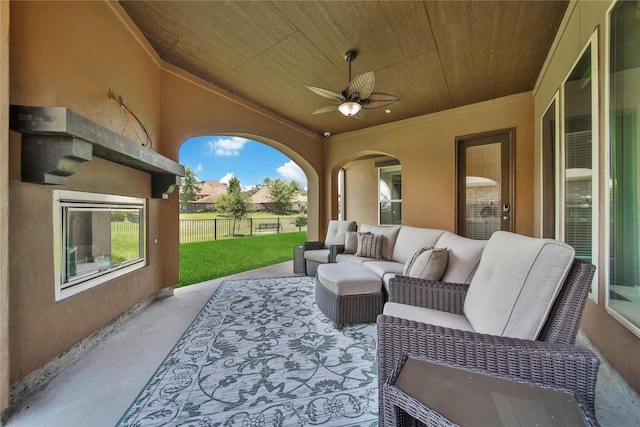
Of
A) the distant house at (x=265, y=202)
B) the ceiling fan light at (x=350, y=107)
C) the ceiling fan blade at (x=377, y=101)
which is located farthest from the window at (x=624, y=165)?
the distant house at (x=265, y=202)

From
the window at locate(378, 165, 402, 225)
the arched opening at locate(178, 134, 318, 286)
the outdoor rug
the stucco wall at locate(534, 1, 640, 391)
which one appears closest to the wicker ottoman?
the outdoor rug

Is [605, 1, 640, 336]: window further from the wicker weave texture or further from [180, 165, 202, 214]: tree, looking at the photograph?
[180, 165, 202, 214]: tree

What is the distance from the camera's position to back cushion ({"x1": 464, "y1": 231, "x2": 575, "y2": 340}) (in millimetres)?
1066

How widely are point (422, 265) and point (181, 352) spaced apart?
6.98ft

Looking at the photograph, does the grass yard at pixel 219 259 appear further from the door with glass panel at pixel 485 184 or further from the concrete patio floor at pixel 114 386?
the door with glass panel at pixel 485 184

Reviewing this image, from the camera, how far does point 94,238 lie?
7.50ft

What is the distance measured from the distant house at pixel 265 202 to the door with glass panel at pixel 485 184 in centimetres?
1038

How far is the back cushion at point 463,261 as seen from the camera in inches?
79.8

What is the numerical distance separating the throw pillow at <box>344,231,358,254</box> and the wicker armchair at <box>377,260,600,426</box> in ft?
9.58

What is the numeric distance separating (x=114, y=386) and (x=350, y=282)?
6.30ft

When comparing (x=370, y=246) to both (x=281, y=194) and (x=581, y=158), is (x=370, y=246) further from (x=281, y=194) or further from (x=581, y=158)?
(x=281, y=194)

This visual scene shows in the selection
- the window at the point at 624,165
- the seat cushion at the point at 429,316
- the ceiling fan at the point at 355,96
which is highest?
the ceiling fan at the point at 355,96

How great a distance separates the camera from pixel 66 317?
6.24 feet

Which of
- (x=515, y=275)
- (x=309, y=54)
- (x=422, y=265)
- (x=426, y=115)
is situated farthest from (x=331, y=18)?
(x=426, y=115)
